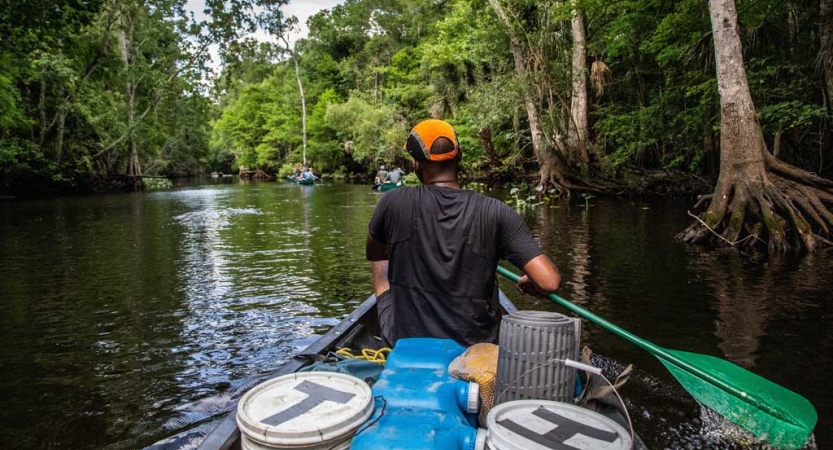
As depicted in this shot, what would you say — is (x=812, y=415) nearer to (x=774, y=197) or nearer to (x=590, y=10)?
(x=774, y=197)

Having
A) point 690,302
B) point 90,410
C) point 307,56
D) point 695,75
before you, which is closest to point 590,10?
point 695,75

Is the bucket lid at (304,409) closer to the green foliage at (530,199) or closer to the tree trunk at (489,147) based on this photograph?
the green foliage at (530,199)

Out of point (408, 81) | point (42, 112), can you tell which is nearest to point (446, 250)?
point (42, 112)

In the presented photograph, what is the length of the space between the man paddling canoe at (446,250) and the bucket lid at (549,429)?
74 centimetres

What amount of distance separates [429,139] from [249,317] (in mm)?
3708

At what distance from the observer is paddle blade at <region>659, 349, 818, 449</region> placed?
215 cm

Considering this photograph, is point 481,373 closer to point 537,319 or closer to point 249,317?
point 537,319

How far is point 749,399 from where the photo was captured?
216cm

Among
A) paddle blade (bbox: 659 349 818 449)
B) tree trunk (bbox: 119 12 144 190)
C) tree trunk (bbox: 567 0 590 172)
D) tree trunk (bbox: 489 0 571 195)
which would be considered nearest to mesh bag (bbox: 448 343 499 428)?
paddle blade (bbox: 659 349 818 449)

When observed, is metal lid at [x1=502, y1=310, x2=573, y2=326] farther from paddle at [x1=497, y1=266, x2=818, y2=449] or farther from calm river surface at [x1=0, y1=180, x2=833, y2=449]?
calm river surface at [x1=0, y1=180, x2=833, y2=449]

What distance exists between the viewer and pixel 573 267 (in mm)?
7215

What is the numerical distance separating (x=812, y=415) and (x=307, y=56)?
51.9 metres

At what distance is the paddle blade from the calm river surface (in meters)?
0.58

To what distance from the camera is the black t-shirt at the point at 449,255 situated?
225 centimetres
